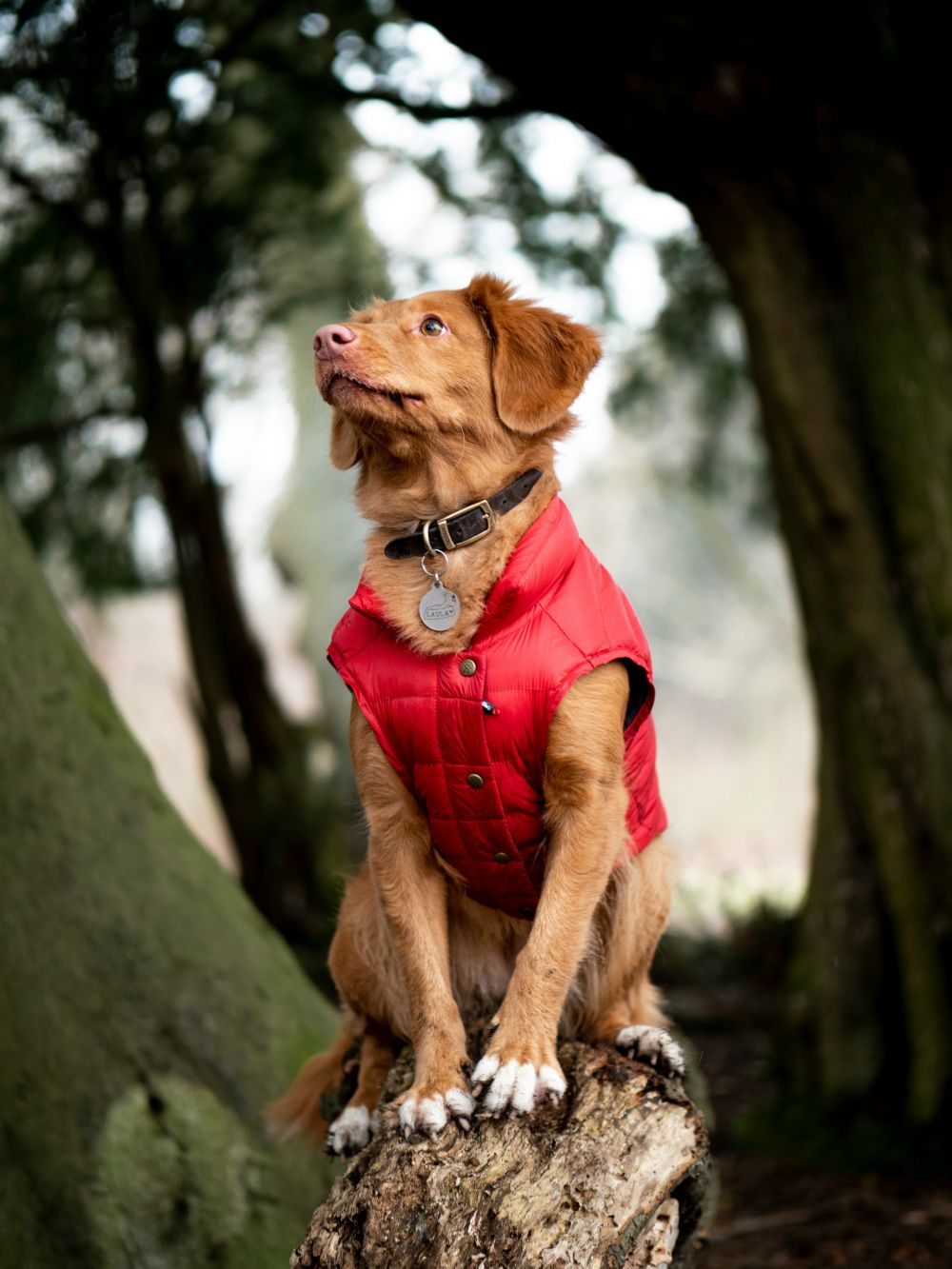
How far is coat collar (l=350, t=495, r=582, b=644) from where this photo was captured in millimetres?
2848

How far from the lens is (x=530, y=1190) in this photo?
2641mm

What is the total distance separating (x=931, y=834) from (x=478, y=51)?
13.8ft

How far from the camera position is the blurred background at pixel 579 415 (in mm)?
5965

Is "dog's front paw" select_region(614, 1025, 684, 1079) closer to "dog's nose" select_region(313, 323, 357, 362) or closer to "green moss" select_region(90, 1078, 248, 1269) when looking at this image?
"green moss" select_region(90, 1078, 248, 1269)

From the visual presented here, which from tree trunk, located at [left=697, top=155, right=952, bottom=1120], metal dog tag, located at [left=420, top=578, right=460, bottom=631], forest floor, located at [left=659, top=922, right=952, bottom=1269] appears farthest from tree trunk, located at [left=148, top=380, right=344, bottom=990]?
metal dog tag, located at [left=420, top=578, right=460, bottom=631]

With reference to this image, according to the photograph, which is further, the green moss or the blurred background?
the blurred background

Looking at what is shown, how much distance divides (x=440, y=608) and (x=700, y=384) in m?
7.81

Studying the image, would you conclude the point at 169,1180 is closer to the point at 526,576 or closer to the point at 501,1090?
the point at 501,1090

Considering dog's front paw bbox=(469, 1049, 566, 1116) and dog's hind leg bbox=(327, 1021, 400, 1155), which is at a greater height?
dog's front paw bbox=(469, 1049, 566, 1116)

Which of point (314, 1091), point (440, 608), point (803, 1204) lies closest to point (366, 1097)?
point (314, 1091)

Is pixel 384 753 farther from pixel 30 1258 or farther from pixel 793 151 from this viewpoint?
pixel 793 151

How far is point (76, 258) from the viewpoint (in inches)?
388

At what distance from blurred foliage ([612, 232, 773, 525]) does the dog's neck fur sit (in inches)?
234

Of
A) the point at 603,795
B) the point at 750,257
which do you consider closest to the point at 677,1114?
the point at 603,795
